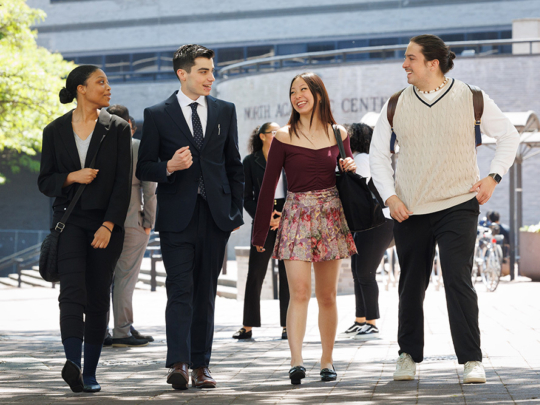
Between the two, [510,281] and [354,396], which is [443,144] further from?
[510,281]

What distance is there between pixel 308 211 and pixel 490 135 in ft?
4.06

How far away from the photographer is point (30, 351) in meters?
7.48

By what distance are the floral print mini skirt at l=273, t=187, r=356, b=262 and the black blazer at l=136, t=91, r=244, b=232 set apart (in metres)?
0.37

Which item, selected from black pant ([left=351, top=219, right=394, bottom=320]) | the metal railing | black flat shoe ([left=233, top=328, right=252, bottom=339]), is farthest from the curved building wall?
black flat shoe ([left=233, top=328, right=252, bottom=339])

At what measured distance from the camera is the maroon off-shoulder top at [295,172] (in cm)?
554

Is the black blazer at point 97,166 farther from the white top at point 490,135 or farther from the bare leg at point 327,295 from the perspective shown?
the white top at point 490,135

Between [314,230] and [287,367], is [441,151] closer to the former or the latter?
[314,230]

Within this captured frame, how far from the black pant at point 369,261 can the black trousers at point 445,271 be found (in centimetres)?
282

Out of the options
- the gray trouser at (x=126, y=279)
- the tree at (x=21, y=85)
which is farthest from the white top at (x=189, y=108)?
the tree at (x=21, y=85)

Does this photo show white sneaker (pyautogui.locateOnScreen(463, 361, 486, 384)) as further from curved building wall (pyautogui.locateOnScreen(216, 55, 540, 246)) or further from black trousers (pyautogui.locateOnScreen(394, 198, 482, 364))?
curved building wall (pyautogui.locateOnScreen(216, 55, 540, 246))

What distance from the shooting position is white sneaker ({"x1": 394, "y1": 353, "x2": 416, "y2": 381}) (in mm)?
5227

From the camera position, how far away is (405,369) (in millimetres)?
5250

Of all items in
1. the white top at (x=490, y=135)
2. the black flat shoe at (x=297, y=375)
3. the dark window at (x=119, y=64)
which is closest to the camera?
the black flat shoe at (x=297, y=375)

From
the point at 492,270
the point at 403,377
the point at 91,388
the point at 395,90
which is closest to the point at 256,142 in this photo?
the point at 403,377
